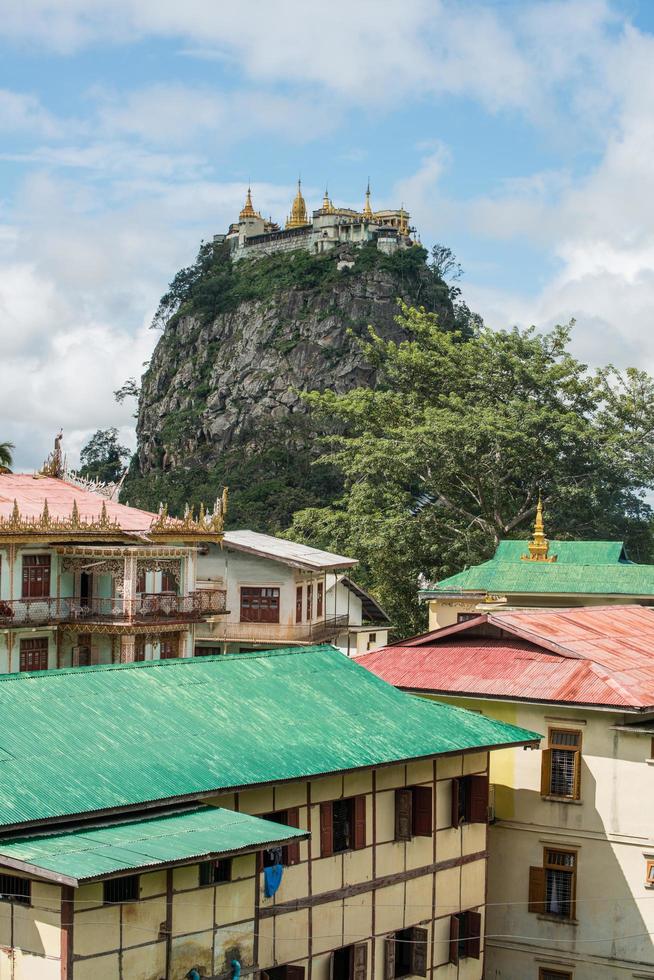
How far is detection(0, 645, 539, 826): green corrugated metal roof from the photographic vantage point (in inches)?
906

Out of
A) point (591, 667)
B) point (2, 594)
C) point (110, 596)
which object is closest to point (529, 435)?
point (110, 596)

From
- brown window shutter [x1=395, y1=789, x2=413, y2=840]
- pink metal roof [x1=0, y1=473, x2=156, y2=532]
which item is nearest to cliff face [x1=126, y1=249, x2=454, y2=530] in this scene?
pink metal roof [x1=0, y1=473, x2=156, y2=532]

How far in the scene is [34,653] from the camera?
50531 millimetres

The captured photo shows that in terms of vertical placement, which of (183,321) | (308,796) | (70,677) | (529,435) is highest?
(183,321)

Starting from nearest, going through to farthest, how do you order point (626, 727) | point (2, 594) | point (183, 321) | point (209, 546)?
point (626, 727)
point (2, 594)
point (209, 546)
point (183, 321)

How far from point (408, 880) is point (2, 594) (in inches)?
937

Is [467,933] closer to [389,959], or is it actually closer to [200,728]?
[389,959]

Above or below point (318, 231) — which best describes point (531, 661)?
below

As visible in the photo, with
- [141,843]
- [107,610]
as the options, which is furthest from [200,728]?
[107,610]

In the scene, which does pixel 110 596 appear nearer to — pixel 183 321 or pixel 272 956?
pixel 272 956

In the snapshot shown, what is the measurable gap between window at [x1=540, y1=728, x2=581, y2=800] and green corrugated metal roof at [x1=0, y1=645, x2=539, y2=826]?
5.25 ft

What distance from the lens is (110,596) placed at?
52625 mm

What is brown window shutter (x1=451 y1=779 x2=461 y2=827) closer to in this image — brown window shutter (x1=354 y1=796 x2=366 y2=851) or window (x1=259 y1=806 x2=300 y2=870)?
brown window shutter (x1=354 y1=796 x2=366 y2=851)

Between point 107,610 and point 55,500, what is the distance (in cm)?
515
